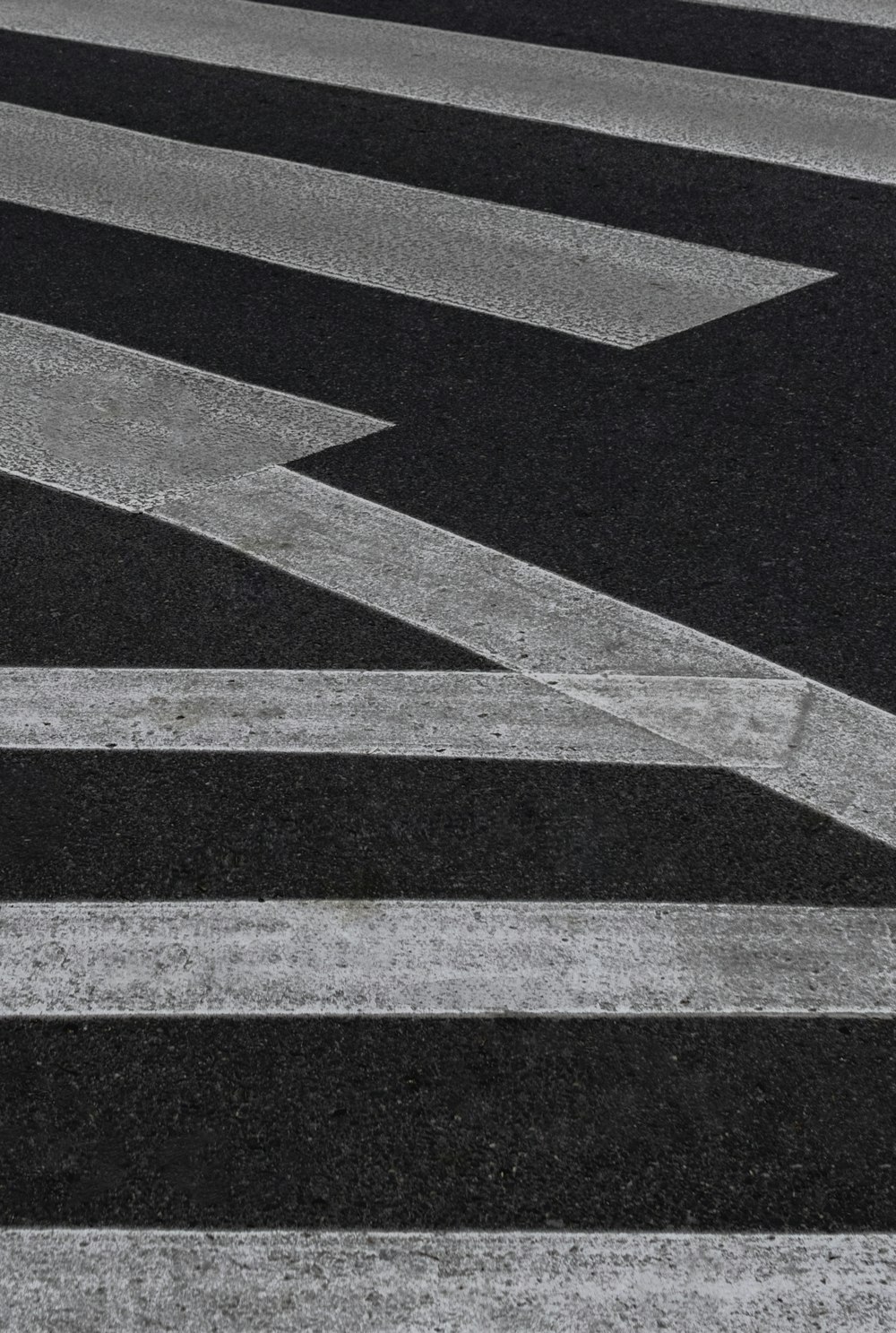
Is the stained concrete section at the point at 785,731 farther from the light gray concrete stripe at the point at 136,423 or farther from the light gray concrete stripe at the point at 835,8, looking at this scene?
the light gray concrete stripe at the point at 835,8

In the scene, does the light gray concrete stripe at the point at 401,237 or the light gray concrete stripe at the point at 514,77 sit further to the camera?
the light gray concrete stripe at the point at 514,77

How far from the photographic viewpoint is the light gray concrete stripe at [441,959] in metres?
2.92

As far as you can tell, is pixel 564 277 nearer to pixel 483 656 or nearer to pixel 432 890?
pixel 483 656

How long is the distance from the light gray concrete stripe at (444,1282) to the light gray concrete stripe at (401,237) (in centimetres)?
333

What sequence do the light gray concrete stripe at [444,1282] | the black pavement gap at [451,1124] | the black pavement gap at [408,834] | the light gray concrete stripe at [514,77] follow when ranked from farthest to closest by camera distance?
the light gray concrete stripe at [514,77], the black pavement gap at [408,834], the black pavement gap at [451,1124], the light gray concrete stripe at [444,1282]

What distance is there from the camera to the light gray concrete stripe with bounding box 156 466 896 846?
3.53 metres

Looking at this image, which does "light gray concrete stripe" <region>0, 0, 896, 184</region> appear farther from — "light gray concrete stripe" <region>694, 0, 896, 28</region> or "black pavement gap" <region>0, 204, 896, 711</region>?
"black pavement gap" <region>0, 204, 896, 711</region>

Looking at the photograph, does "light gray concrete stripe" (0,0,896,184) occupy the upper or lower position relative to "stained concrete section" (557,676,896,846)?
upper

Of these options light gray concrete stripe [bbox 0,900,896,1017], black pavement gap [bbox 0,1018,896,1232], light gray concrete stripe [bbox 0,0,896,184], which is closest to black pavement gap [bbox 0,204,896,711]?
light gray concrete stripe [bbox 0,900,896,1017]

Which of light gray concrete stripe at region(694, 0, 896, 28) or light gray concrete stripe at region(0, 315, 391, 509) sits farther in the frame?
light gray concrete stripe at region(694, 0, 896, 28)

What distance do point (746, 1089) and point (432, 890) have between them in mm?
732

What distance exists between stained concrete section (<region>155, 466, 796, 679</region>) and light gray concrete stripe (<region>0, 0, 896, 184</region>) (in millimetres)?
3019

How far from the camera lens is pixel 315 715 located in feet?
12.1

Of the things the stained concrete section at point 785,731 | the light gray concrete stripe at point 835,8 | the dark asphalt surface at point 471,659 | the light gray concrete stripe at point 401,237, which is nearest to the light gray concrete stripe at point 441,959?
the dark asphalt surface at point 471,659
